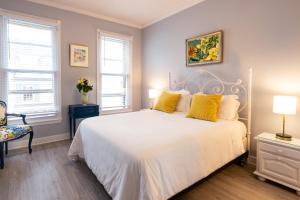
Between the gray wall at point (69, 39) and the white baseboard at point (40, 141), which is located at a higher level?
the gray wall at point (69, 39)

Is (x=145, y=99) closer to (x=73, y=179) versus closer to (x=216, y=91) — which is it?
(x=216, y=91)

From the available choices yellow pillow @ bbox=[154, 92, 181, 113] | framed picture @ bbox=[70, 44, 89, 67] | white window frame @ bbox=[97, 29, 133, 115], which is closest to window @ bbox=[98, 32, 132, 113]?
white window frame @ bbox=[97, 29, 133, 115]

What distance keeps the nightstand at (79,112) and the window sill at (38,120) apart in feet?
0.91

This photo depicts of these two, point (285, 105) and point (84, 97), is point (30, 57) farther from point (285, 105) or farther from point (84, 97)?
point (285, 105)

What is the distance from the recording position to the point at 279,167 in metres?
1.98

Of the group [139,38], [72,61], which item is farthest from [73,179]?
[139,38]

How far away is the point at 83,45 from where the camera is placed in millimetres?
3762

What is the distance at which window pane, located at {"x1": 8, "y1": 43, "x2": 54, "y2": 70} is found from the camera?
307cm

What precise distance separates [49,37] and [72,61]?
1.92 feet

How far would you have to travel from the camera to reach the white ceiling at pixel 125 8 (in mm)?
3299

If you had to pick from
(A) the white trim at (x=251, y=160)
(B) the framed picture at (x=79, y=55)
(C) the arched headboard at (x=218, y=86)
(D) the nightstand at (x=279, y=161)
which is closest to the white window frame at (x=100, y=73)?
(B) the framed picture at (x=79, y=55)

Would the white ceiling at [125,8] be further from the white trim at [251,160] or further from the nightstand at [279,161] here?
the white trim at [251,160]

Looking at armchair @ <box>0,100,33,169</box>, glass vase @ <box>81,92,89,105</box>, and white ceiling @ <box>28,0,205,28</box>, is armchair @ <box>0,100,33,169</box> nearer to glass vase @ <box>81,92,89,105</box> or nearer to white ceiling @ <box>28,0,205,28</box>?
glass vase @ <box>81,92,89,105</box>

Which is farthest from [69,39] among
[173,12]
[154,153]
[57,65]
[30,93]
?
[154,153]
